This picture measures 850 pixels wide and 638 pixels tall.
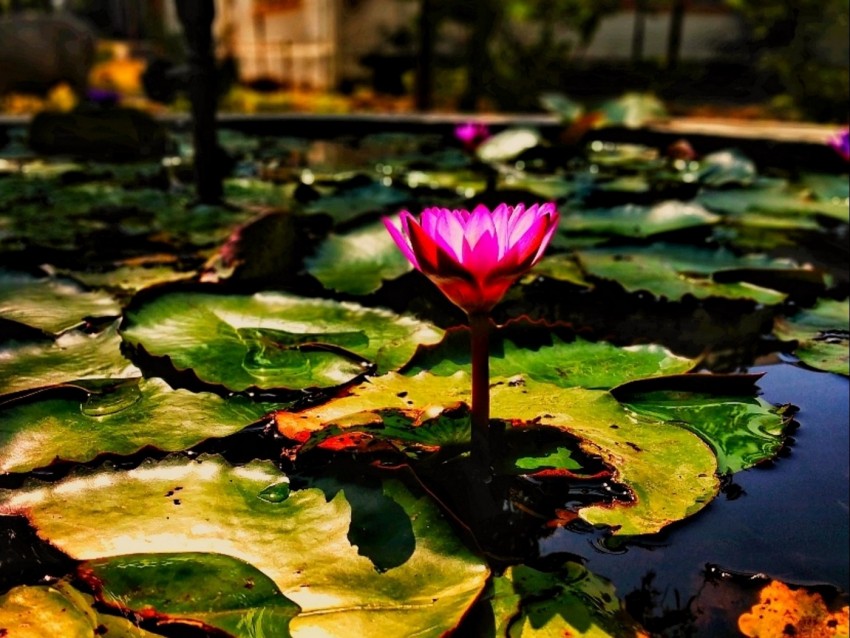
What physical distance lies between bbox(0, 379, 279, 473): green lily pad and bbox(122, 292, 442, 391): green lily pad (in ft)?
0.14

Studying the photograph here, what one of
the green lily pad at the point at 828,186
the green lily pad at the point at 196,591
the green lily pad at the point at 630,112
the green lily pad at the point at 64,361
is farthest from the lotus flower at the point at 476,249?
the green lily pad at the point at 630,112

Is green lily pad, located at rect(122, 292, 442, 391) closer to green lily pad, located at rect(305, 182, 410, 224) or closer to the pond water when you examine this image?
the pond water

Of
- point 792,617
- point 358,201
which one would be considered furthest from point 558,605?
point 358,201

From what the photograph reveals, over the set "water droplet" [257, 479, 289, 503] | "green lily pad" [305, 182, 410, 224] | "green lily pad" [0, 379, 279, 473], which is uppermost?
"green lily pad" [305, 182, 410, 224]

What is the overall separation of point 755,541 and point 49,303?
839 millimetres

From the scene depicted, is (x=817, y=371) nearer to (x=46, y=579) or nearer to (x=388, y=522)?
→ (x=388, y=522)

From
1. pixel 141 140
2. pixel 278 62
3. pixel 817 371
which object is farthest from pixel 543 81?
pixel 817 371

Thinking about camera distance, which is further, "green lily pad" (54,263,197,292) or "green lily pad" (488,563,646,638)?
"green lily pad" (54,263,197,292)

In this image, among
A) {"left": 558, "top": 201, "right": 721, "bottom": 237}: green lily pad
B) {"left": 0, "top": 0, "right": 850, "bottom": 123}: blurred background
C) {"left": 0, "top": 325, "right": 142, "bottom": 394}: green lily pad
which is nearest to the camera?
{"left": 0, "top": 325, "right": 142, "bottom": 394}: green lily pad

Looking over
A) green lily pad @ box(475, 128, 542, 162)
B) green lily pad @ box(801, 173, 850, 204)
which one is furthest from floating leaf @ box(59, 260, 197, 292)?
green lily pad @ box(801, 173, 850, 204)

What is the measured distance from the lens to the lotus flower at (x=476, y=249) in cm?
55

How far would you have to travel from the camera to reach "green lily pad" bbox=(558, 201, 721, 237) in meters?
1.36

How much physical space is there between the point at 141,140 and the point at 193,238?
1.10 meters

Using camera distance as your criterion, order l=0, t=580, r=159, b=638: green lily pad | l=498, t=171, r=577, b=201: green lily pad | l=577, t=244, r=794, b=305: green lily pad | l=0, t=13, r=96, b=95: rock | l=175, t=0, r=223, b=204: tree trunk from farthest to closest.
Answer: l=0, t=13, r=96, b=95: rock → l=498, t=171, r=577, b=201: green lily pad → l=175, t=0, r=223, b=204: tree trunk → l=577, t=244, r=794, b=305: green lily pad → l=0, t=580, r=159, b=638: green lily pad
